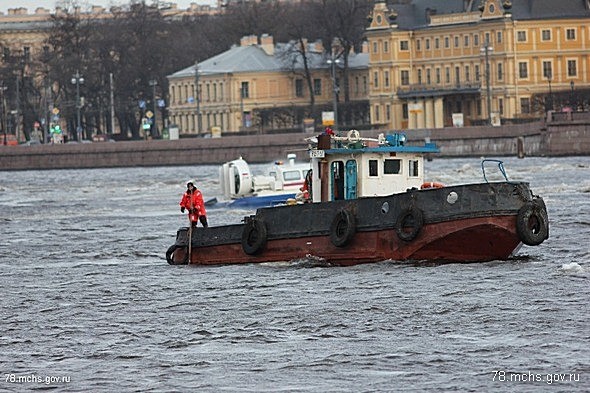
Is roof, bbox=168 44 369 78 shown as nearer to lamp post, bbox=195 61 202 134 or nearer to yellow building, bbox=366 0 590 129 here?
lamp post, bbox=195 61 202 134

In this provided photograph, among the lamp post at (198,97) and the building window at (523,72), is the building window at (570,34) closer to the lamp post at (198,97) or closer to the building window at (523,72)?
the building window at (523,72)

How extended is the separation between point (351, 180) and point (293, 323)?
875 cm

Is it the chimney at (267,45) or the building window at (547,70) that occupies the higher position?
the chimney at (267,45)

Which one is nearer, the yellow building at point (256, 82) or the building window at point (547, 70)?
the building window at point (547, 70)

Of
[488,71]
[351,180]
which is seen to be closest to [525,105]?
[488,71]

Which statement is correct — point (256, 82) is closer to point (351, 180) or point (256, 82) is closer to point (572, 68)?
point (572, 68)

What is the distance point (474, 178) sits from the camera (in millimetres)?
77750

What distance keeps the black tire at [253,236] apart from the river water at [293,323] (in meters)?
0.37

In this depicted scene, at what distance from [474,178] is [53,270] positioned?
38.3 metres

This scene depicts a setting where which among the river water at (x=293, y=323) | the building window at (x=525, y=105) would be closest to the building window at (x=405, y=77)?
the building window at (x=525, y=105)

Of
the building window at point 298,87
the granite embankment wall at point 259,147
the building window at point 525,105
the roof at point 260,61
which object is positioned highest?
the roof at point 260,61

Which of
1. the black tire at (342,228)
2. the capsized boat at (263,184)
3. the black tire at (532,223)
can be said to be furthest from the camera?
the capsized boat at (263,184)

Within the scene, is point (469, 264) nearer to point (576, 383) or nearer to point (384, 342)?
point (384, 342)

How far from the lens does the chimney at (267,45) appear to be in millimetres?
156750
